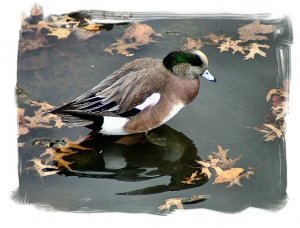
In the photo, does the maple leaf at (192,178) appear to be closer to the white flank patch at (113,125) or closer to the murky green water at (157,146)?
the murky green water at (157,146)

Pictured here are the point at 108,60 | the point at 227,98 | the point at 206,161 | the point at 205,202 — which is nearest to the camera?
the point at 205,202

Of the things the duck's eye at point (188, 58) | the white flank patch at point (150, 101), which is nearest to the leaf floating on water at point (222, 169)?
the white flank patch at point (150, 101)

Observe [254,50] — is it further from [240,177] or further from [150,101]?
[240,177]

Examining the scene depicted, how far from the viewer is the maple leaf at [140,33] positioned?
1139cm

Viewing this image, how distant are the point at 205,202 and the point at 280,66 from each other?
3011 millimetres

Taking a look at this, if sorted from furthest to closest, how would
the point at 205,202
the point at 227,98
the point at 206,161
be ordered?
the point at 227,98 → the point at 206,161 → the point at 205,202

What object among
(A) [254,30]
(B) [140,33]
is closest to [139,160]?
(B) [140,33]

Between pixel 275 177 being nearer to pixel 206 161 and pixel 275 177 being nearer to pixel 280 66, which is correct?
pixel 206 161

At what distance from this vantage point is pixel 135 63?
9.52 meters

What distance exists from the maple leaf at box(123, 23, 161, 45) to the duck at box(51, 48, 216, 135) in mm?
1880

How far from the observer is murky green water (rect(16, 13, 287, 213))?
8602mm

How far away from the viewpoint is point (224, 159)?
29.8 feet

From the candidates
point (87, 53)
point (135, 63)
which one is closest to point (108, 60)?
point (87, 53)

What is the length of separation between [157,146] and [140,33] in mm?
2718
